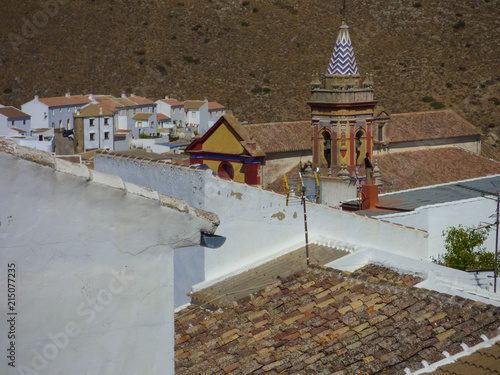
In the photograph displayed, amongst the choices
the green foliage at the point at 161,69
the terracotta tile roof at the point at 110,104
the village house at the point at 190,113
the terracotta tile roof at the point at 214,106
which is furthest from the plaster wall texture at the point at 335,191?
the green foliage at the point at 161,69

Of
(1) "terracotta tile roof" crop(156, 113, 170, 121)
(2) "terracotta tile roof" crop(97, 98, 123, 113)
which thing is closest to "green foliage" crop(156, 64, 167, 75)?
(1) "terracotta tile roof" crop(156, 113, 170, 121)

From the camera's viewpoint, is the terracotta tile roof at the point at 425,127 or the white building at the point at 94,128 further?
the white building at the point at 94,128

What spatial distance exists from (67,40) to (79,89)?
6708 mm

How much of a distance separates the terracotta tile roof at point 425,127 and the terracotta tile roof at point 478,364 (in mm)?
23102

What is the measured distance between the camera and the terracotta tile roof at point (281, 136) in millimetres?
28450

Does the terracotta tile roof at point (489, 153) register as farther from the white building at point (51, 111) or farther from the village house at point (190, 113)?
the white building at point (51, 111)

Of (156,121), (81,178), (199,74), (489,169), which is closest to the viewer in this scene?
(81,178)

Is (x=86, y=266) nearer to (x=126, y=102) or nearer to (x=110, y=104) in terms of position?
(x=110, y=104)

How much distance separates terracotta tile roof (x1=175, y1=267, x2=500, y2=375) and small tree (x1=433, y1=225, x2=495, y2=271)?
6222 millimetres

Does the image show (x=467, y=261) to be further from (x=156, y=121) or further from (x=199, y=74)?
(x=199, y=74)

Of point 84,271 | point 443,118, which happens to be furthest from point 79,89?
point 84,271

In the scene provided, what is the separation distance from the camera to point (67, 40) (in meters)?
75.6

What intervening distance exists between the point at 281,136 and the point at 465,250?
13547 mm

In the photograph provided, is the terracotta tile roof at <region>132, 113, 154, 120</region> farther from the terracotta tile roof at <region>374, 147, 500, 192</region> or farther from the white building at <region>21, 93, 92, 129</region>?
the terracotta tile roof at <region>374, 147, 500, 192</region>
